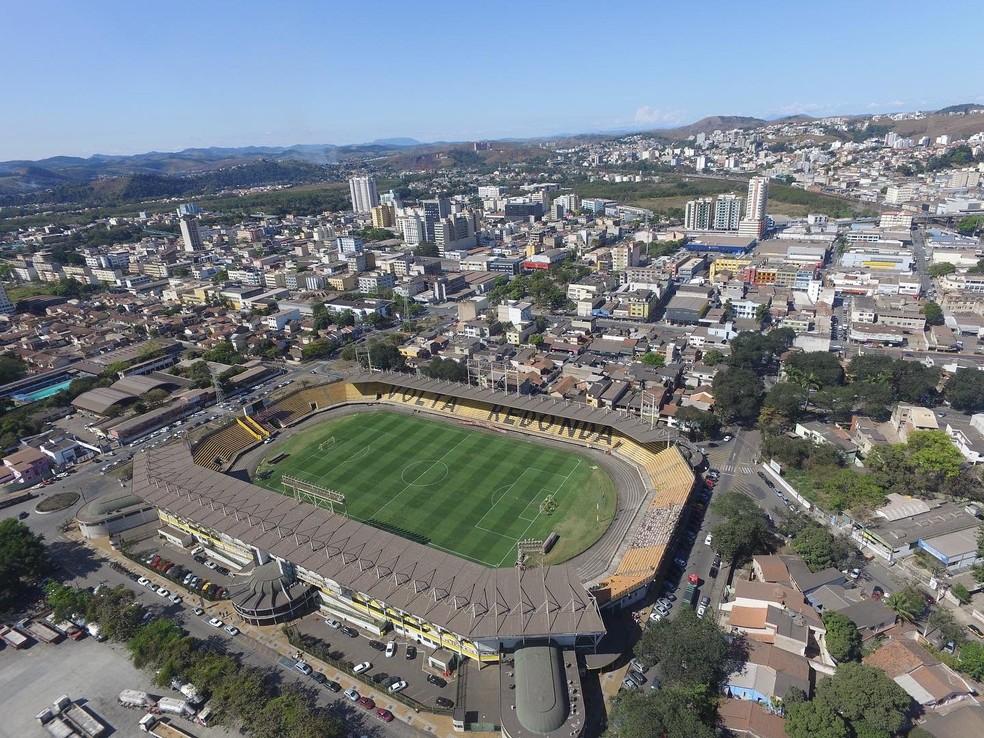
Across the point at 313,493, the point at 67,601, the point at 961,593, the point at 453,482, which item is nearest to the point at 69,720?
the point at 67,601

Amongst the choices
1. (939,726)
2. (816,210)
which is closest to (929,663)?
(939,726)

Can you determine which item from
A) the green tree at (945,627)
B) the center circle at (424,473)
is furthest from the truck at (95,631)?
the green tree at (945,627)

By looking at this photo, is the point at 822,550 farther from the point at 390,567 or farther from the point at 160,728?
the point at 160,728

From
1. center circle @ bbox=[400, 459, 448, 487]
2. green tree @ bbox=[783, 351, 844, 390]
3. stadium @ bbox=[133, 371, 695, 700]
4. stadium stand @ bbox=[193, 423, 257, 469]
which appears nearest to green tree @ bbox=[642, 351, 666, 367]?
green tree @ bbox=[783, 351, 844, 390]

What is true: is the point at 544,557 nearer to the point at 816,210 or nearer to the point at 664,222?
the point at 664,222

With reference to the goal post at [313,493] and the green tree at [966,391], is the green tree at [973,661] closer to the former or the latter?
the green tree at [966,391]

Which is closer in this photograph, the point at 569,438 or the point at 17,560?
the point at 17,560
